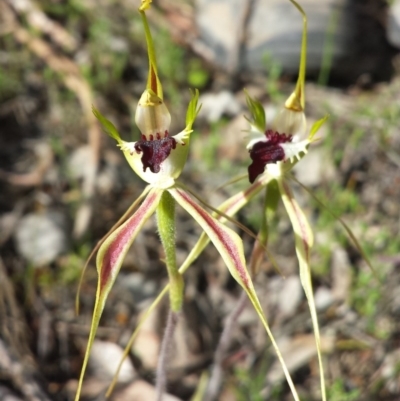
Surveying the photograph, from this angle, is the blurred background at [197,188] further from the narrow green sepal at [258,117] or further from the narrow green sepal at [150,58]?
the narrow green sepal at [150,58]

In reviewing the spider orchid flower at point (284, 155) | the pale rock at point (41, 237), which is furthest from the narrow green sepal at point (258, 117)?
the pale rock at point (41, 237)

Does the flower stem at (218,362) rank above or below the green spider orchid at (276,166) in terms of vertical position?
below

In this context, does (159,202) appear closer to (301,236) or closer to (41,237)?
(301,236)

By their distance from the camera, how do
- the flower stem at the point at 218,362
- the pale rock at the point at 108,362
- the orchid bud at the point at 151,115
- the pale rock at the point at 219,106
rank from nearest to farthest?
the orchid bud at the point at 151,115
the flower stem at the point at 218,362
the pale rock at the point at 108,362
the pale rock at the point at 219,106

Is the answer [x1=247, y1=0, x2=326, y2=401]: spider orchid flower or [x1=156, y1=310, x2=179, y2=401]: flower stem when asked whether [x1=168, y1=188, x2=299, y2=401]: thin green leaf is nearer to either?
[x1=247, y1=0, x2=326, y2=401]: spider orchid flower

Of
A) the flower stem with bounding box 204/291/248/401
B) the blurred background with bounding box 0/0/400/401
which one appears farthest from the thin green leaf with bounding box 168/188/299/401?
the blurred background with bounding box 0/0/400/401

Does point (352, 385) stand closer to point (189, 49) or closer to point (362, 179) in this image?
point (362, 179)
